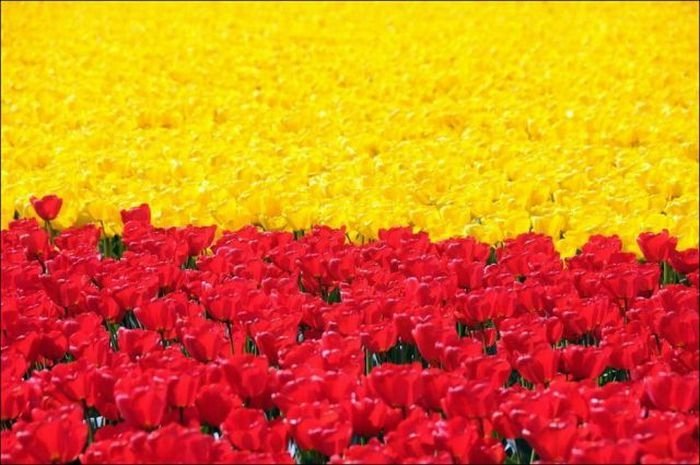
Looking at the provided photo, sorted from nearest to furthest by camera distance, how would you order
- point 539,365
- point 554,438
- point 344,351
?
point 554,438 → point 539,365 → point 344,351

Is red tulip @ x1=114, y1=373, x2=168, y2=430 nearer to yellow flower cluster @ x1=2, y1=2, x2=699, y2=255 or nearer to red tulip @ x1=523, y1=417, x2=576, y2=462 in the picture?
red tulip @ x1=523, y1=417, x2=576, y2=462

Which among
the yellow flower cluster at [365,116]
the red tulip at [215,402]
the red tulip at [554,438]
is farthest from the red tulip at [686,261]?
the red tulip at [215,402]

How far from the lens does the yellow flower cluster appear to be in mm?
5281

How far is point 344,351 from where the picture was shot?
10.6ft

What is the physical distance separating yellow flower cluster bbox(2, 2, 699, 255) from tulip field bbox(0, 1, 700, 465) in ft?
0.08

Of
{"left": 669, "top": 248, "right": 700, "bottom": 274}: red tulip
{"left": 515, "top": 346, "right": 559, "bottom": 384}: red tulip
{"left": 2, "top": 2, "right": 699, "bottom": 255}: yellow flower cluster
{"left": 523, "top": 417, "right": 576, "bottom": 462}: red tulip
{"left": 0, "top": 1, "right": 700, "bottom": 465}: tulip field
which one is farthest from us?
{"left": 2, "top": 2, "right": 699, "bottom": 255}: yellow flower cluster

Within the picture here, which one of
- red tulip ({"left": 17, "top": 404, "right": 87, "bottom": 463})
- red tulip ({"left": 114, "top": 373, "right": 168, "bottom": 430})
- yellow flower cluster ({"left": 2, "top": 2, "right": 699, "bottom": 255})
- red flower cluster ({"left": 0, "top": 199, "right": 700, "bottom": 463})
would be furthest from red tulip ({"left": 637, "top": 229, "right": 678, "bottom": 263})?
red tulip ({"left": 17, "top": 404, "right": 87, "bottom": 463})

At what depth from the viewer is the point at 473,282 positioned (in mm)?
4016

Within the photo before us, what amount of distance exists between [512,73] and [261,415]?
6.82m

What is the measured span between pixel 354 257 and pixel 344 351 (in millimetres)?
1053

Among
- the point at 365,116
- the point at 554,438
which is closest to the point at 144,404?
the point at 554,438

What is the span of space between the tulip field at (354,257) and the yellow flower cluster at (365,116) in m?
0.02

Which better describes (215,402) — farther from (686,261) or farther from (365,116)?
(365,116)

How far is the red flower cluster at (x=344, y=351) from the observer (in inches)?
106
